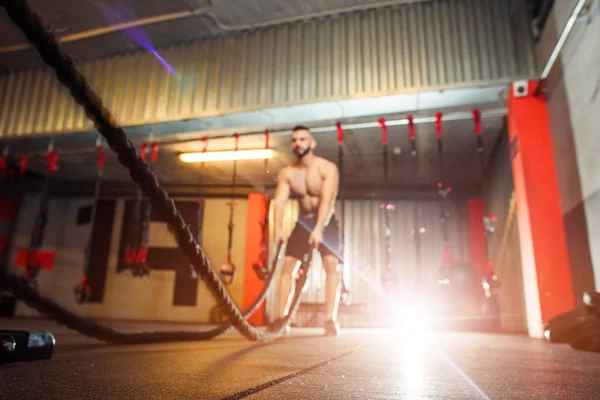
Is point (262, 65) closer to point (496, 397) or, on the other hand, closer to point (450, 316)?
point (496, 397)

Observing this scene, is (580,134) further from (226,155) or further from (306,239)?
(226,155)

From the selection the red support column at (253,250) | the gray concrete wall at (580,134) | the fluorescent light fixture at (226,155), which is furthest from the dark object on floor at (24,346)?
the red support column at (253,250)

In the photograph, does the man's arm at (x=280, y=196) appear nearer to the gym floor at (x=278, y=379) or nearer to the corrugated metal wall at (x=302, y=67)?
the corrugated metal wall at (x=302, y=67)

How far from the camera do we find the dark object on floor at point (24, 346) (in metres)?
1.02

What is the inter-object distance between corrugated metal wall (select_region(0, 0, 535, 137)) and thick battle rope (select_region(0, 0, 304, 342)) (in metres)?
3.13

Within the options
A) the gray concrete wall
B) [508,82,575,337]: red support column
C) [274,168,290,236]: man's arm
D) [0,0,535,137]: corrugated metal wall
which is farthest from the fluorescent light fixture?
the gray concrete wall

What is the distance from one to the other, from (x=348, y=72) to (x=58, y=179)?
6465mm

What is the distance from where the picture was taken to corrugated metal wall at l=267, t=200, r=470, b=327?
6750 mm

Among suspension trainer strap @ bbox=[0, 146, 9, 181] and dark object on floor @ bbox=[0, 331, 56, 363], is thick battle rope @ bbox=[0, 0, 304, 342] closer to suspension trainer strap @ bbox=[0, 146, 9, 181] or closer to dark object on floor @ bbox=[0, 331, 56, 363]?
dark object on floor @ bbox=[0, 331, 56, 363]

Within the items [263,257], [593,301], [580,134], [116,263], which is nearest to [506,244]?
[580,134]

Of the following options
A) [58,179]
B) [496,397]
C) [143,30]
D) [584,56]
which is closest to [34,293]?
[496,397]

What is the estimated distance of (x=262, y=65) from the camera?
14.5 ft

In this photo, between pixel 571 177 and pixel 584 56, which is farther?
pixel 571 177

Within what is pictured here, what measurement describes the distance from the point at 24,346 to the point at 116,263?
7.08 metres
